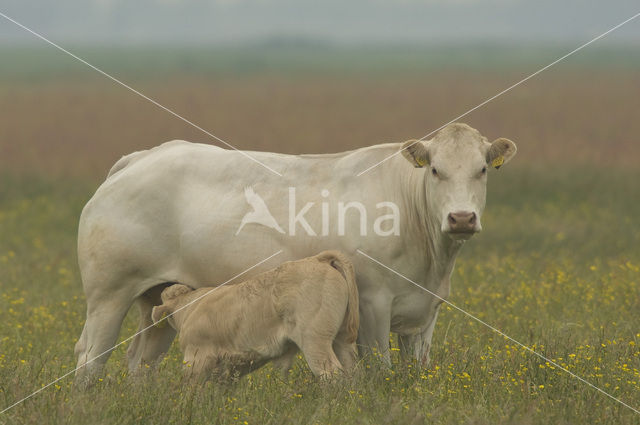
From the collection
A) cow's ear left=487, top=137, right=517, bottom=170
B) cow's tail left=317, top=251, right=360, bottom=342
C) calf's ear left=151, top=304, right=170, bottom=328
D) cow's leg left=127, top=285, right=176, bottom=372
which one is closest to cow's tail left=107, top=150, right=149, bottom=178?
cow's leg left=127, top=285, right=176, bottom=372

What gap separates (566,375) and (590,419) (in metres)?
0.76

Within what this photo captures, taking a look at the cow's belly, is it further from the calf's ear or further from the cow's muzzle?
the calf's ear

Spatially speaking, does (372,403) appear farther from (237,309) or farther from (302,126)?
(302,126)

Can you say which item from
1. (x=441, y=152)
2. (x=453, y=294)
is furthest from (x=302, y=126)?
(x=441, y=152)

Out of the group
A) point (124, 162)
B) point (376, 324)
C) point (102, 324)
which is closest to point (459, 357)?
point (376, 324)

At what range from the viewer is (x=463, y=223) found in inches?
262

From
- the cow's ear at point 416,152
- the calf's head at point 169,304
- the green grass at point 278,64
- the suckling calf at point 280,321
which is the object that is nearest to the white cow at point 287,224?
the cow's ear at point 416,152

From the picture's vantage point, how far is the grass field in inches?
236

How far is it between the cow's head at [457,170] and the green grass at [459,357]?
102cm

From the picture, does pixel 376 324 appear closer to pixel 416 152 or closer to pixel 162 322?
pixel 416 152

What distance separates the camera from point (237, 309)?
697 centimetres

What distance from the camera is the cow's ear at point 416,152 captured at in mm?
7207

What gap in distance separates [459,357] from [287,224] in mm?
1590

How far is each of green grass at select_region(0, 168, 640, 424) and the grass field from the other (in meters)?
0.02
